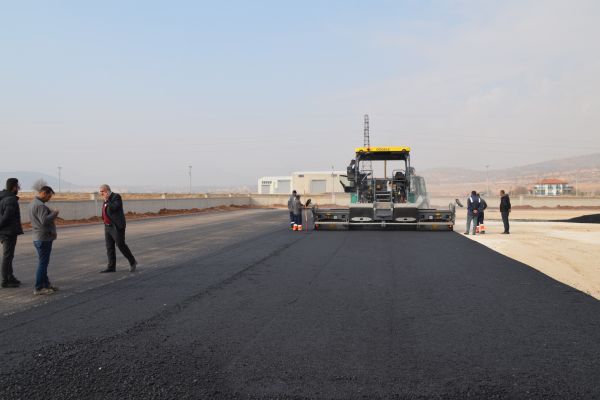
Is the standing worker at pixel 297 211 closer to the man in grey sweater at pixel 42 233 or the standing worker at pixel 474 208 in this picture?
the standing worker at pixel 474 208

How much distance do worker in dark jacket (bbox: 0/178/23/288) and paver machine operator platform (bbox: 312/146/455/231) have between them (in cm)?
1329

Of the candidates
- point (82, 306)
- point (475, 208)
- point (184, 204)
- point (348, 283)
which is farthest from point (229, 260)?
point (184, 204)

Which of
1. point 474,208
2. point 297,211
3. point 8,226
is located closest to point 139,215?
point 297,211

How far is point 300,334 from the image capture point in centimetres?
562

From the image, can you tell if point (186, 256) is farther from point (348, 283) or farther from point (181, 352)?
point (181, 352)

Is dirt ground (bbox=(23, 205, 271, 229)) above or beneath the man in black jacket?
beneath

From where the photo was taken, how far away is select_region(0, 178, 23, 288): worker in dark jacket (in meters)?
8.38

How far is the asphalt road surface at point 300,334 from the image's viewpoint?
4.15 metres

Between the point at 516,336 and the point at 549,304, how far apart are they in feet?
6.32

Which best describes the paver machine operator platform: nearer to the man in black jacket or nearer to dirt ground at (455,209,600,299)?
dirt ground at (455,209,600,299)

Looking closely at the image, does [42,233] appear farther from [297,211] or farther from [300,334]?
[297,211]

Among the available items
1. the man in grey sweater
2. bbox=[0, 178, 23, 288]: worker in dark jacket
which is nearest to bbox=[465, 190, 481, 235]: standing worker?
the man in grey sweater

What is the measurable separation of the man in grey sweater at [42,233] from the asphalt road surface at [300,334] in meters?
0.33

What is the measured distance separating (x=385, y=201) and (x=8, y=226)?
47.6ft
